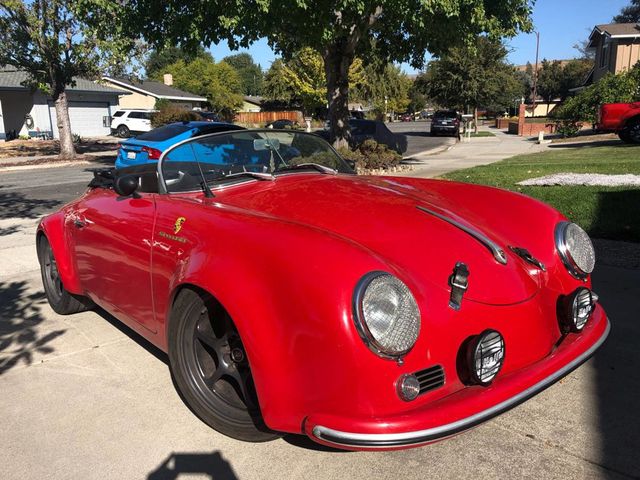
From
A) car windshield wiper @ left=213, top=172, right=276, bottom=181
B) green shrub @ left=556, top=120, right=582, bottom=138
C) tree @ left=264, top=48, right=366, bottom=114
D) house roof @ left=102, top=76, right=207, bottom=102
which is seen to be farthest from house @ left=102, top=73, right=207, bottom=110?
car windshield wiper @ left=213, top=172, right=276, bottom=181

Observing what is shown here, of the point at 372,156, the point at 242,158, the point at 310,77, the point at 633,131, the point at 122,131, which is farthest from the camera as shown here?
the point at 310,77

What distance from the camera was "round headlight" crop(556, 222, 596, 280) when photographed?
2781mm

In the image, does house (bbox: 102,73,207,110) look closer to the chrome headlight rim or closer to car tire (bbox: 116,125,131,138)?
car tire (bbox: 116,125,131,138)

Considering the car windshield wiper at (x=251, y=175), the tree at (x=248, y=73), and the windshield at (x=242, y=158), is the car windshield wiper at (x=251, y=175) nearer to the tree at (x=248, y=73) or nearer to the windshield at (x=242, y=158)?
the windshield at (x=242, y=158)

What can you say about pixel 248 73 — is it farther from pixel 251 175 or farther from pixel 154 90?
pixel 251 175

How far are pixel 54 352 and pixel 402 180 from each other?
2661 mm

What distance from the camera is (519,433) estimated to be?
8.42 ft

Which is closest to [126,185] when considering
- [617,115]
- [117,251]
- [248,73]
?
[117,251]

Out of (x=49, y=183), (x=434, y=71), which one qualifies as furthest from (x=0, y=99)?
(x=434, y=71)

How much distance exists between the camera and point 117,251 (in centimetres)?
318

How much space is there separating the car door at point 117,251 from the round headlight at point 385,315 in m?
1.39

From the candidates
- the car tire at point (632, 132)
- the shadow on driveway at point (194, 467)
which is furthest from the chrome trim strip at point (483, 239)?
the car tire at point (632, 132)

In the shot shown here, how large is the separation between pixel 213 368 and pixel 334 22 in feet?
32.8

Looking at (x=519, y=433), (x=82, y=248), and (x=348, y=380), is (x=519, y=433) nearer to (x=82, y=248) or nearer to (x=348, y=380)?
(x=348, y=380)
